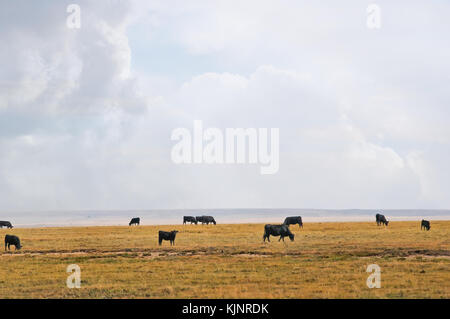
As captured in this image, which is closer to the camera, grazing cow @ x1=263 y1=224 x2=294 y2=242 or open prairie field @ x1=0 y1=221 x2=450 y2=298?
open prairie field @ x1=0 y1=221 x2=450 y2=298

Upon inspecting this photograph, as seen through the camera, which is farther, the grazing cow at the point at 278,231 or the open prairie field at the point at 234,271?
the grazing cow at the point at 278,231

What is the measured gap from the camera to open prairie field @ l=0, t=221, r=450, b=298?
19.2 m

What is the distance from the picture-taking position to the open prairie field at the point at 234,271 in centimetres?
1920

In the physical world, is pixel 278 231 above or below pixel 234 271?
above

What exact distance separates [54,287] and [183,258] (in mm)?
10278

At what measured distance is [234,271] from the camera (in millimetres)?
24250

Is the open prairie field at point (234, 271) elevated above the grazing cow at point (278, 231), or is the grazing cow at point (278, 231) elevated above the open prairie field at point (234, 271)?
the grazing cow at point (278, 231)

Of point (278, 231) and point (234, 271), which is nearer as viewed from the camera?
point (234, 271)

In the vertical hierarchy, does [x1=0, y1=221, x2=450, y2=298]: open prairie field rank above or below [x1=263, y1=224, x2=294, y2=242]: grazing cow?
below

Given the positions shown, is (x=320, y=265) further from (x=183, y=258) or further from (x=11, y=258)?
(x=11, y=258)
